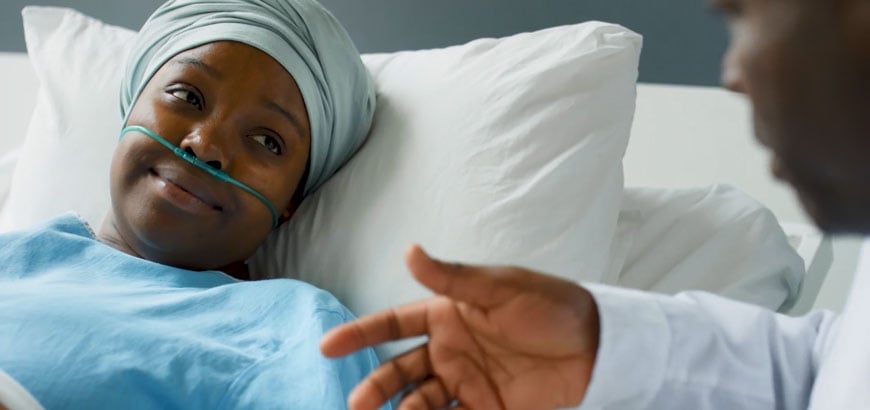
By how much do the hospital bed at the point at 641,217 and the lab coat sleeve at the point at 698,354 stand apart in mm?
379

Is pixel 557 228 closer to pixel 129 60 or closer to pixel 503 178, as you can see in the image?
pixel 503 178

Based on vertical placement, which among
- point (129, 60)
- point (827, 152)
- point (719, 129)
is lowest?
point (719, 129)

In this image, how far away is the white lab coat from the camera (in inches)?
31.2

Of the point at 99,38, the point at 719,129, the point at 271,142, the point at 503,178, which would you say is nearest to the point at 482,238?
the point at 503,178

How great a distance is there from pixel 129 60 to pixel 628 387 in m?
0.94

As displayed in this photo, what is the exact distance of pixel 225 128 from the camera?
132 cm

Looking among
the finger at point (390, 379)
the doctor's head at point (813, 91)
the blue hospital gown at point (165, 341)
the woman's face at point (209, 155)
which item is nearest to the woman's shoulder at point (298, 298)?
the blue hospital gown at point (165, 341)

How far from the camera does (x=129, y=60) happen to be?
4.87 feet

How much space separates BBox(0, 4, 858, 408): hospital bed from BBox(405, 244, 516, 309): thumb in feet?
1.57

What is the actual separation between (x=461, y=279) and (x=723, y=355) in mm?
250

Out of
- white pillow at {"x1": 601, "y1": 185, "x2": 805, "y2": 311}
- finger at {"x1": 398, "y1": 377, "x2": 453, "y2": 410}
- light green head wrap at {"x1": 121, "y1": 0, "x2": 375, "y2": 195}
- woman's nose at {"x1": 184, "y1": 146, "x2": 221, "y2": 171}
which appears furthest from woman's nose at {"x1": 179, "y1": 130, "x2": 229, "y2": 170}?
finger at {"x1": 398, "y1": 377, "x2": 453, "y2": 410}

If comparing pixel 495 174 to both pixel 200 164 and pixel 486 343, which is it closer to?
pixel 200 164

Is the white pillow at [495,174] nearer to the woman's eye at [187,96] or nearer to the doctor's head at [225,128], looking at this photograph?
the doctor's head at [225,128]

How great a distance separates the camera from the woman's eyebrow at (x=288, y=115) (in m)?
1.34
